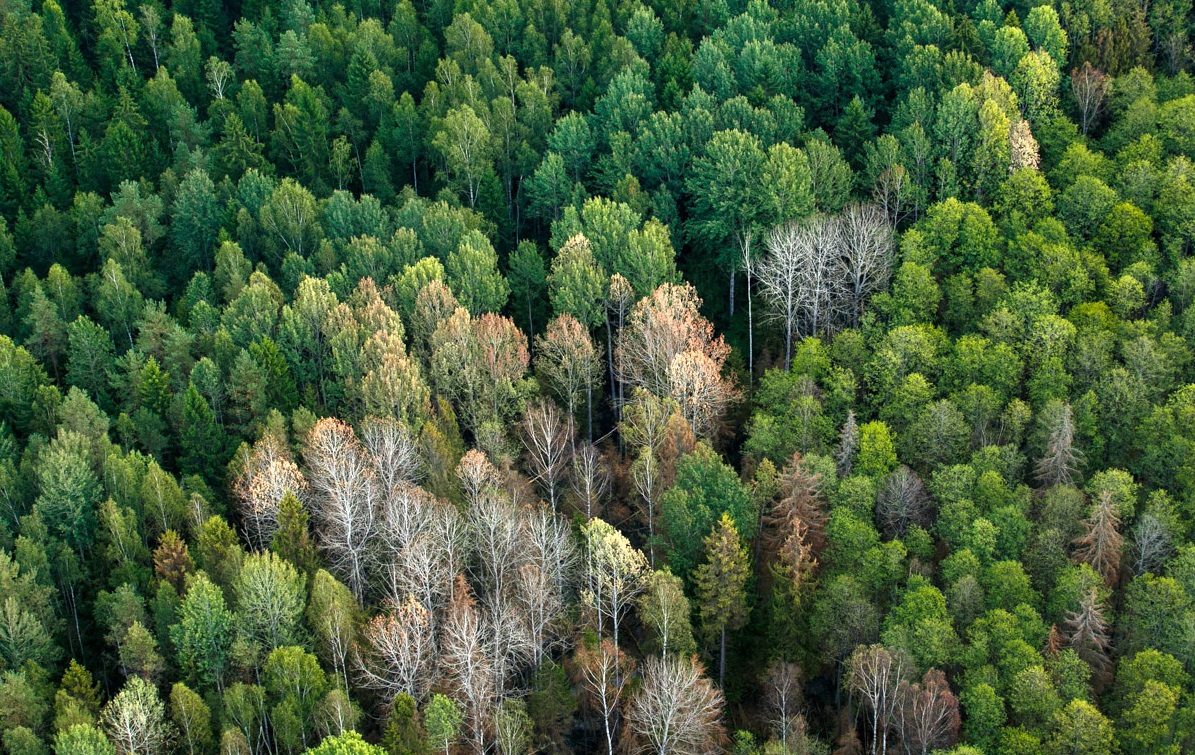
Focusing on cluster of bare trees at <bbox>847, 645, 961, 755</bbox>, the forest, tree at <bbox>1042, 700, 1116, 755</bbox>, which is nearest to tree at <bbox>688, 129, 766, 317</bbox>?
the forest

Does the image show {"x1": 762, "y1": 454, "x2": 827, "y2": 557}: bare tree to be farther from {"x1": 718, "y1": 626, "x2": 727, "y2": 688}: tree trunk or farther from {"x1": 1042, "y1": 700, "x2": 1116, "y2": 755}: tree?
{"x1": 1042, "y1": 700, "x2": 1116, "y2": 755}: tree

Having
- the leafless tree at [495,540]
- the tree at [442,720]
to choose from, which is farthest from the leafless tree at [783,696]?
the tree at [442,720]

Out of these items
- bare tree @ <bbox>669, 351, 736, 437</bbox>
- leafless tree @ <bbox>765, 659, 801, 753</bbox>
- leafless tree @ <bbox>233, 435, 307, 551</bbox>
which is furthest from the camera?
bare tree @ <bbox>669, 351, 736, 437</bbox>

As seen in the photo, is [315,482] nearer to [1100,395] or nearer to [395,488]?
[395,488]

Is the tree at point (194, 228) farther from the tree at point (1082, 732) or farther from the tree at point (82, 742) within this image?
the tree at point (1082, 732)

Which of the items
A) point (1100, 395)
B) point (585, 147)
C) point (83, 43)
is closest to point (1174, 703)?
point (1100, 395)

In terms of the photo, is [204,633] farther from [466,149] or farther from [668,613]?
[466,149]
